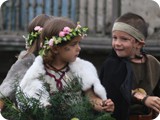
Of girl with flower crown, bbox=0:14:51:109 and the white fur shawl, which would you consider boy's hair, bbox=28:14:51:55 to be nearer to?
girl with flower crown, bbox=0:14:51:109

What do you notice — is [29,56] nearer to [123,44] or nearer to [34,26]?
[34,26]

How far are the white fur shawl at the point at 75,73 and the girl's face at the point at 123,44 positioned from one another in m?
0.30

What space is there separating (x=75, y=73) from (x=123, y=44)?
428 mm

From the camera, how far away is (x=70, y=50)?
402cm

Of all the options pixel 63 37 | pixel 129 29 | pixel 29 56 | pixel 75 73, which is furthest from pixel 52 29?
pixel 129 29

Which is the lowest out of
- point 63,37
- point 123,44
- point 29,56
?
point 29,56

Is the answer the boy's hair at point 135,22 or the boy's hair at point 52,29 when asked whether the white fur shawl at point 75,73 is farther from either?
the boy's hair at point 135,22

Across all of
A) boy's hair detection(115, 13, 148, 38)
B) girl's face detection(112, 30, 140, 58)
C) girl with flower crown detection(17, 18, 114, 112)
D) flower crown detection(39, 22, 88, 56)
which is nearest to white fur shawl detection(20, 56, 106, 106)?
girl with flower crown detection(17, 18, 114, 112)

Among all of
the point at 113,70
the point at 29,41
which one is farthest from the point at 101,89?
the point at 29,41

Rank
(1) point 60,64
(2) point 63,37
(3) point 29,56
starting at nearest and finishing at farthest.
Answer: (2) point 63,37 < (1) point 60,64 < (3) point 29,56

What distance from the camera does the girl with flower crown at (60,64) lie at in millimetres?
3941

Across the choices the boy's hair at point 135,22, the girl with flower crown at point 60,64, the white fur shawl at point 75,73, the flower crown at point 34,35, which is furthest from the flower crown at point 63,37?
the boy's hair at point 135,22

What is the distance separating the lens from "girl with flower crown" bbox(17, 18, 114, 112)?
394 centimetres

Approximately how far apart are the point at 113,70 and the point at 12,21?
5149 millimetres
